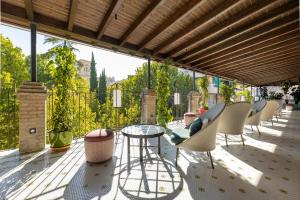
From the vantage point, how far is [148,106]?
507cm

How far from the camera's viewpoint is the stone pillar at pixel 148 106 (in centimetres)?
505

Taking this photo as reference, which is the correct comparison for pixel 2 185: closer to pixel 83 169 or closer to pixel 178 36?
pixel 83 169

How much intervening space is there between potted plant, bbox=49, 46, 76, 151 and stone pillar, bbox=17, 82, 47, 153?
23 centimetres

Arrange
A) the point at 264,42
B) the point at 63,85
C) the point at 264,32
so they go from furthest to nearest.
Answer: the point at 264,42
the point at 264,32
the point at 63,85

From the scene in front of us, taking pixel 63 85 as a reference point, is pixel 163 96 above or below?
below

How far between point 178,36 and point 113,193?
374 cm

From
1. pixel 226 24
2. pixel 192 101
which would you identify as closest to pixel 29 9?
pixel 226 24

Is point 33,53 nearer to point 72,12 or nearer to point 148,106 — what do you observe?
point 72,12

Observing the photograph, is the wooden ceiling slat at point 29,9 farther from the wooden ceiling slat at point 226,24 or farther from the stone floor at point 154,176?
the wooden ceiling slat at point 226,24

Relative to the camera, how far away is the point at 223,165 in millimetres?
2498

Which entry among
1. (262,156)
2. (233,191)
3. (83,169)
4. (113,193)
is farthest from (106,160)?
(262,156)

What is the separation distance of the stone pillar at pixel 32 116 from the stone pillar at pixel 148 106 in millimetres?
2789

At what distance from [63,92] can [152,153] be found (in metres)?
2.28

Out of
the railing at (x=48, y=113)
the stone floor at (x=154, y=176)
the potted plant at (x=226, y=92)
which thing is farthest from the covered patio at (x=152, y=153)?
the potted plant at (x=226, y=92)
